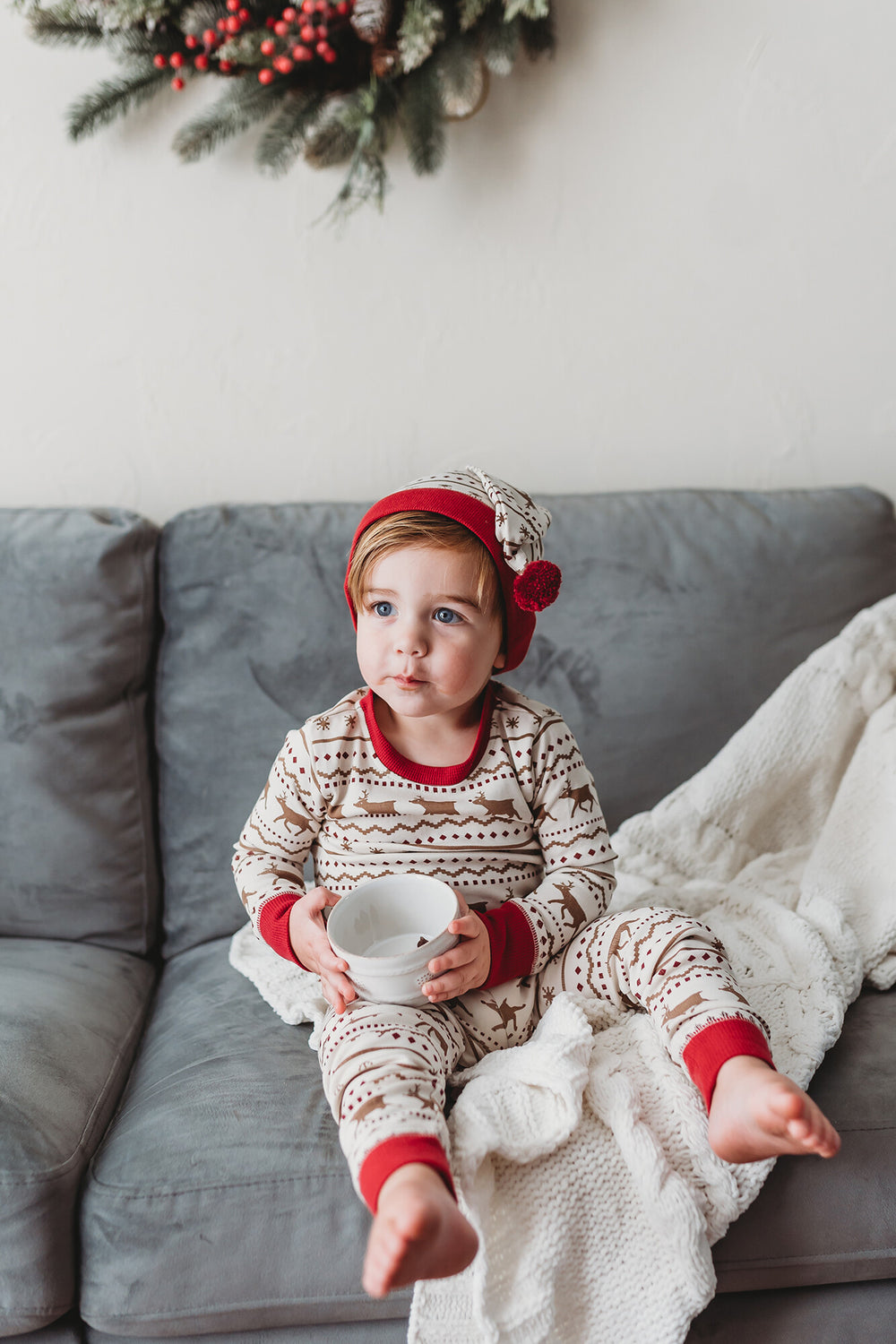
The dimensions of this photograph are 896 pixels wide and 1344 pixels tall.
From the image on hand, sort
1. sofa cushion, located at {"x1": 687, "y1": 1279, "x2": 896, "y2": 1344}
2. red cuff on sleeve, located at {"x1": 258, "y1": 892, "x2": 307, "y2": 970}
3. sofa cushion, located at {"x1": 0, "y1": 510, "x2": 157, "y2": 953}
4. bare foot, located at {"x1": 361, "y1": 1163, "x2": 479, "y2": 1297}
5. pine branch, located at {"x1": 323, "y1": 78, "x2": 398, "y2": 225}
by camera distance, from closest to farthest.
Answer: bare foot, located at {"x1": 361, "y1": 1163, "x2": 479, "y2": 1297}
sofa cushion, located at {"x1": 687, "y1": 1279, "x2": 896, "y2": 1344}
red cuff on sleeve, located at {"x1": 258, "y1": 892, "x2": 307, "y2": 970}
sofa cushion, located at {"x1": 0, "y1": 510, "x2": 157, "y2": 953}
pine branch, located at {"x1": 323, "y1": 78, "x2": 398, "y2": 225}

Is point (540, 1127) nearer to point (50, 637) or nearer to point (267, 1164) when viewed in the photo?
point (267, 1164)

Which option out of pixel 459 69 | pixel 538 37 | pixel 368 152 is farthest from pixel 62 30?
pixel 538 37

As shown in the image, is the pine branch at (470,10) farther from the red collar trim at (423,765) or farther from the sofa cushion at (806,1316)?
the sofa cushion at (806,1316)

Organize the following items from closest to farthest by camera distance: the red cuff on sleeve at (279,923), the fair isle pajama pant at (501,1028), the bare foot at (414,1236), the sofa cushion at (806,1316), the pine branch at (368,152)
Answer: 1. the bare foot at (414,1236)
2. the fair isle pajama pant at (501,1028)
3. the sofa cushion at (806,1316)
4. the red cuff on sleeve at (279,923)
5. the pine branch at (368,152)

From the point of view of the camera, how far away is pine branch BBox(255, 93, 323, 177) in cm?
150

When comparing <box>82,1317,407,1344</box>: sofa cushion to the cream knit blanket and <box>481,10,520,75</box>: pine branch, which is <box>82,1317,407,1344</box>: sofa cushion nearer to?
the cream knit blanket

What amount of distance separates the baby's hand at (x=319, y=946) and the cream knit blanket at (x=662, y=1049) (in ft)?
0.42

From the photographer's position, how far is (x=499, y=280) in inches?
64.3

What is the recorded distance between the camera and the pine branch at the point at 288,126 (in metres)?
1.50

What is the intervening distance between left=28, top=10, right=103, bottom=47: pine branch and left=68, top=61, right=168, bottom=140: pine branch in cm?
6

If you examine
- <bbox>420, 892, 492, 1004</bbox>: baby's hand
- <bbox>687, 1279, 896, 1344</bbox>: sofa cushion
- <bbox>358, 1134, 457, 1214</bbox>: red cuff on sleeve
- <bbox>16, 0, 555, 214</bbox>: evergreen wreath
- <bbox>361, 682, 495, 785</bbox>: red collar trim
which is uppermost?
<bbox>16, 0, 555, 214</bbox>: evergreen wreath

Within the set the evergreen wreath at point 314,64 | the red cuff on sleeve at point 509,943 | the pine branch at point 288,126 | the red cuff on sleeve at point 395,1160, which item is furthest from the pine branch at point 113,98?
the red cuff on sleeve at point 395,1160

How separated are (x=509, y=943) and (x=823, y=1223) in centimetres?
37

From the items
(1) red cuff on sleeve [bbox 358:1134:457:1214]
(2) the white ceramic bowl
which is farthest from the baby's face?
(1) red cuff on sleeve [bbox 358:1134:457:1214]
